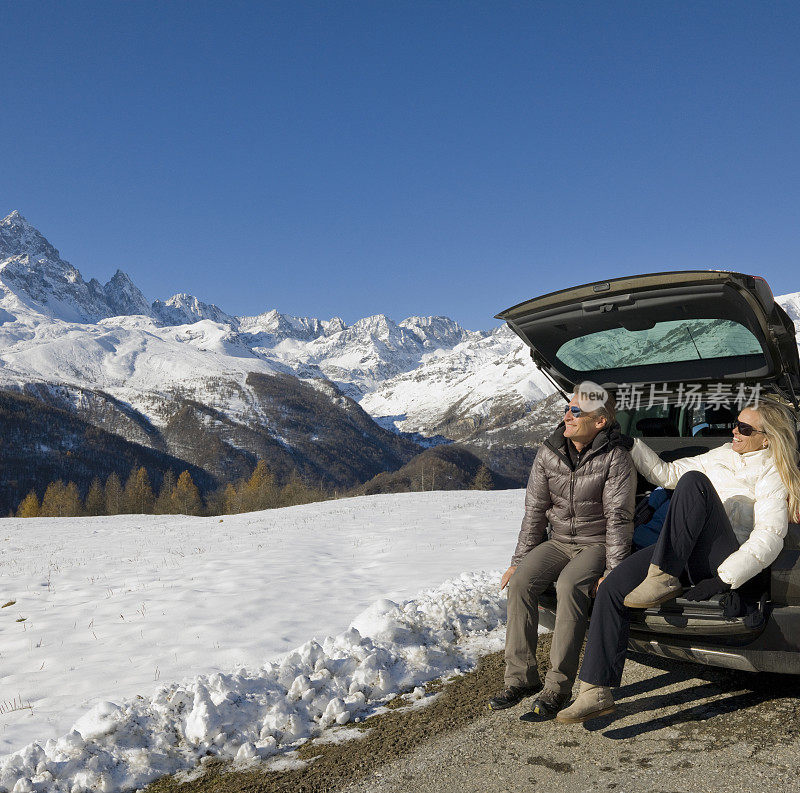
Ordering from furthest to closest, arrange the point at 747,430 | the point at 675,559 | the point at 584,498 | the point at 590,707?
1. the point at 584,498
2. the point at 747,430
3. the point at 675,559
4. the point at 590,707

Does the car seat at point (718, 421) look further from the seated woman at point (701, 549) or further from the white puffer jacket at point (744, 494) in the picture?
the seated woman at point (701, 549)

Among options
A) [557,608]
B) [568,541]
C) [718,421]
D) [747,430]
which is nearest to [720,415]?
[718,421]

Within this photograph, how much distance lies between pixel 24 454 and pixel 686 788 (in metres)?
165

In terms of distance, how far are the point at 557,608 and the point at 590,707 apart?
2.01 ft

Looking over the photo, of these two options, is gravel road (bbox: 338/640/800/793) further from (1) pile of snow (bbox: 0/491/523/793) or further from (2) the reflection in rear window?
(2) the reflection in rear window

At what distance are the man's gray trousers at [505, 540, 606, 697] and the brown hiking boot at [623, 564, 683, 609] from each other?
1.09 feet

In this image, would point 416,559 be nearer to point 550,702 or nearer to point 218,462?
point 550,702

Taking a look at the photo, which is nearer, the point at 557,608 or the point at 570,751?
the point at 570,751

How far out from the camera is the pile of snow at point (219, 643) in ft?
11.7

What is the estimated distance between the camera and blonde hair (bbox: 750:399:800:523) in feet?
11.7

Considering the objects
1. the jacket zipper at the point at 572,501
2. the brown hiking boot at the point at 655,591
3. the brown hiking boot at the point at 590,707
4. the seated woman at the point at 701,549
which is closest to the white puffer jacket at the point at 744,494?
the seated woman at the point at 701,549

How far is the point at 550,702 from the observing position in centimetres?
368

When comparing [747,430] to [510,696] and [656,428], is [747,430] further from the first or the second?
[510,696]

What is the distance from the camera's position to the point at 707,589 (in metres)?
3.51
